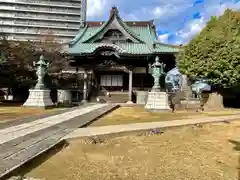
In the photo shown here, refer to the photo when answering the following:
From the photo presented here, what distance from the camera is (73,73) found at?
28734 millimetres

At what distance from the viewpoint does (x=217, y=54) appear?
775 inches

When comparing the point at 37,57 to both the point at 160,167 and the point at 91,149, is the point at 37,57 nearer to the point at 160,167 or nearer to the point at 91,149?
the point at 91,149

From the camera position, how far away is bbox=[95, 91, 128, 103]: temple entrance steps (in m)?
26.0

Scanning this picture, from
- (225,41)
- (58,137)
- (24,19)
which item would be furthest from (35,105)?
(24,19)

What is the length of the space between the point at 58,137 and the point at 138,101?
1688 cm

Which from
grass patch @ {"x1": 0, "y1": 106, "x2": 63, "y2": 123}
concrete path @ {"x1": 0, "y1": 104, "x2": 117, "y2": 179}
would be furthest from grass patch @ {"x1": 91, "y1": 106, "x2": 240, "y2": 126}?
grass patch @ {"x1": 0, "y1": 106, "x2": 63, "y2": 123}

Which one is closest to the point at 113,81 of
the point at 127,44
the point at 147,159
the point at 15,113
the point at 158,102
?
the point at 127,44

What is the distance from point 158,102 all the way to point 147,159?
11882 millimetres

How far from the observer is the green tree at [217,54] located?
1947cm

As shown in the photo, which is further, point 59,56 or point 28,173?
point 59,56

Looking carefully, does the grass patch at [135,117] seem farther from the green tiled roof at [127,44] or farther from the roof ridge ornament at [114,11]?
the roof ridge ornament at [114,11]

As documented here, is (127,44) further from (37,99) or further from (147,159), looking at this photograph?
(147,159)

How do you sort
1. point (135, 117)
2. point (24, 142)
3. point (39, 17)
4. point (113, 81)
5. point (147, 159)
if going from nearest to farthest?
1. point (147, 159)
2. point (24, 142)
3. point (135, 117)
4. point (113, 81)
5. point (39, 17)

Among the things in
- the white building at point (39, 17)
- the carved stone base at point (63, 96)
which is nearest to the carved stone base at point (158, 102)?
the carved stone base at point (63, 96)
